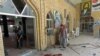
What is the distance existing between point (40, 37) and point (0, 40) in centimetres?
400

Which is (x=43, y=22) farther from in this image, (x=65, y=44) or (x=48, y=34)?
(x=65, y=44)

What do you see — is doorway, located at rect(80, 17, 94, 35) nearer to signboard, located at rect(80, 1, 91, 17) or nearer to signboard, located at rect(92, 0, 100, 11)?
signboard, located at rect(80, 1, 91, 17)

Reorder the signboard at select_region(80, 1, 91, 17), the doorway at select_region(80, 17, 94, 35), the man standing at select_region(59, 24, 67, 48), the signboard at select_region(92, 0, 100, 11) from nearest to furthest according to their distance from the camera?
the man standing at select_region(59, 24, 67, 48) → the signboard at select_region(92, 0, 100, 11) → the signboard at select_region(80, 1, 91, 17) → the doorway at select_region(80, 17, 94, 35)

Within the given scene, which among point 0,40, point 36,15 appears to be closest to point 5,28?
point 36,15

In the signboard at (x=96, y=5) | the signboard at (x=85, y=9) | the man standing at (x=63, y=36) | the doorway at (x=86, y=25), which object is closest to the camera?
the man standing at (x=63, y=36)

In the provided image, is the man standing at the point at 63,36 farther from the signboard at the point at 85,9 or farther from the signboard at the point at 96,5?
the signboard at the point at 85,9

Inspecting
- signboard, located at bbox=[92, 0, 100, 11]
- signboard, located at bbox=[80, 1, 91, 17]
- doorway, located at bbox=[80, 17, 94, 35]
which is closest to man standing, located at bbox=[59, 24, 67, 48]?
signboard, located at bbox=[92, 0, 100, 11]

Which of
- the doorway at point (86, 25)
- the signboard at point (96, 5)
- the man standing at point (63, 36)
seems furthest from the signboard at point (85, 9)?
the man standing at point (63, 36)

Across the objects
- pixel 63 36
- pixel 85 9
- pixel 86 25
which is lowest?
pixel 63 36

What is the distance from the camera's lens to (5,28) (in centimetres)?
1705

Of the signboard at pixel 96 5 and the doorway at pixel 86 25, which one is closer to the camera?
the signboard at pixel 96 5

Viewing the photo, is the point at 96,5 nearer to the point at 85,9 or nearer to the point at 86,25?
the point at 85,9

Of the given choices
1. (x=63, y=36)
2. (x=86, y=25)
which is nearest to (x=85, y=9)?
(x=86, y=25)

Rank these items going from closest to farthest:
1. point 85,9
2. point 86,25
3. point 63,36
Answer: point 63,36 < point 85,9 < point 86,25
